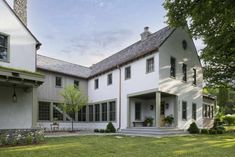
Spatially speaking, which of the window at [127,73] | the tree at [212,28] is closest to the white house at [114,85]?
the window at [127,73]

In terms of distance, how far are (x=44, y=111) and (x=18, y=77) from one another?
35.0 ft

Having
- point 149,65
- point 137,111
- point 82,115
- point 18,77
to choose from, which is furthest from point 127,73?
point 18,77

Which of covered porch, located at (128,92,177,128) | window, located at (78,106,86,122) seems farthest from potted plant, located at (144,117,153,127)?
Result: window, located at (78,106,86,122)

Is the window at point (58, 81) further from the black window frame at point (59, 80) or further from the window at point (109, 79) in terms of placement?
the window at point (109, 79)

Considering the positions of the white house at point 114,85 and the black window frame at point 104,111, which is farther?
the black window frame at point 104,111

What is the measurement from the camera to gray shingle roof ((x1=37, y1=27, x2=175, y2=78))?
1890cm

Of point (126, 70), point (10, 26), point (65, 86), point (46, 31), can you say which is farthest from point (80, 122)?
point (10, 26)

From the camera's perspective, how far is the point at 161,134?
1623cm

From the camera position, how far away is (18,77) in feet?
38.6

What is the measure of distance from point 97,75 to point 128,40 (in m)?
5.77

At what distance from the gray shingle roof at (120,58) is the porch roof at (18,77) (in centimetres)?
849

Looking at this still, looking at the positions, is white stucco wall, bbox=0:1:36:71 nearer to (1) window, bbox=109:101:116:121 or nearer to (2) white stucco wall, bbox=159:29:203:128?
(2) white stucco wall, bbox=159:29:203:128

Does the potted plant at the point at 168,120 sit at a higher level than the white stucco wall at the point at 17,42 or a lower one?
lower

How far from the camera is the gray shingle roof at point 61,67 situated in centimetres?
2241
